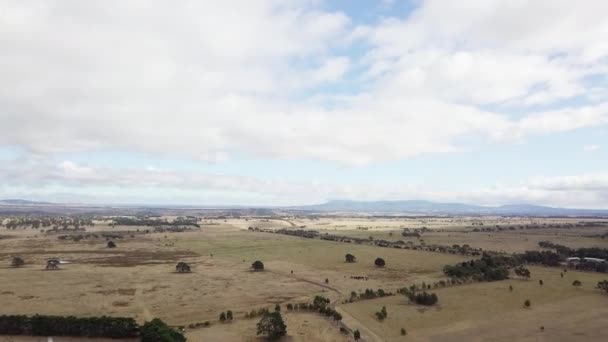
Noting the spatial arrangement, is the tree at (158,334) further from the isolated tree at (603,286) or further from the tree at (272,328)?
the isolated tree at (603,286)

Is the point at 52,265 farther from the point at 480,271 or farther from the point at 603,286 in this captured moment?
the point at 603,286

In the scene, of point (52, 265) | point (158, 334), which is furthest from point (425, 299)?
point (52, 265)

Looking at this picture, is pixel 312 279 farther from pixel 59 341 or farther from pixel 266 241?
pixel 266 241

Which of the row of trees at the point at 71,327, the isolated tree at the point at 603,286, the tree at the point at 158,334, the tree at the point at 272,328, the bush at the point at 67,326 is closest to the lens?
the tree at the point at 158,334

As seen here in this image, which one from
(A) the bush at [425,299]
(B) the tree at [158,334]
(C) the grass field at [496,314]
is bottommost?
(C) the grass field at [496,314]

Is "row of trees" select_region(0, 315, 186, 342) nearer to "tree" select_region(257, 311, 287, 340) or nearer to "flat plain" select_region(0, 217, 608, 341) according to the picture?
"flat plain" select_region(0, 217, 608, 341)

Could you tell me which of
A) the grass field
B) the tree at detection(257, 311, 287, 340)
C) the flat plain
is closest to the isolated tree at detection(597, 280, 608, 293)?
the grass field

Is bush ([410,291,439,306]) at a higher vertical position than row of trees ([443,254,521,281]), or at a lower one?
lower

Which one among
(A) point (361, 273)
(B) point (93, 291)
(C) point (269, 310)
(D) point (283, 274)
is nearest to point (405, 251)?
(A) point (361, 273)

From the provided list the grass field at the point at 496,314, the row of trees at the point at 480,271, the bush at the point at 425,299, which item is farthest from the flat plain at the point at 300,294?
the row of trees at the point at 480,271

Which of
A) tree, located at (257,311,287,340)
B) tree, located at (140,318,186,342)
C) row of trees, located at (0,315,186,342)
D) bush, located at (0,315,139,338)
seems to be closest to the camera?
tree, located at (140,318,186,342)
